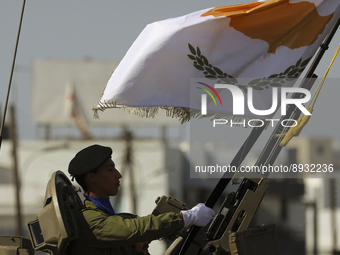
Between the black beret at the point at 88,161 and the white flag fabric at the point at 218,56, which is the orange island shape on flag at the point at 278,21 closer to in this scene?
the white flag fabric at the point at 218,56

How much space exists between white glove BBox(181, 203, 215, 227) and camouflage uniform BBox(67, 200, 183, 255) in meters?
0.08

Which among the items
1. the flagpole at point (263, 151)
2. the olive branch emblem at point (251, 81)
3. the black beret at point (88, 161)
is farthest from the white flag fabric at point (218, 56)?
the black beret at point (88, 161)

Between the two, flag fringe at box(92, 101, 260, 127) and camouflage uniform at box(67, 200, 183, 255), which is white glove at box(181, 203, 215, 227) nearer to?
camouflage uniform at box(67, 200, 183, 255)

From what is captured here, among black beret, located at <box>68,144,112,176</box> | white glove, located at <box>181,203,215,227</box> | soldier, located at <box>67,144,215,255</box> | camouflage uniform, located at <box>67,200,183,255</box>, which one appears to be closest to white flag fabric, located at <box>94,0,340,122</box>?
black beret, located at <box>68,144,112,176</box>

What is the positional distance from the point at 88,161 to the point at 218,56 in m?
1.46

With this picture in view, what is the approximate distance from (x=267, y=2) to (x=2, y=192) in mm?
30199

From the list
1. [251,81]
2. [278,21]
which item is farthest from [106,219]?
[278,21]

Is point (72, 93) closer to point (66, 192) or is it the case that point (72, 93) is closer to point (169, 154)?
point (169, 154)

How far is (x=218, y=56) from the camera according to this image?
476 cm

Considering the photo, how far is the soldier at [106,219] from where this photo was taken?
12.1 feet

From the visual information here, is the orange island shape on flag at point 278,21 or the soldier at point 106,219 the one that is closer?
the soldier at point 106,219

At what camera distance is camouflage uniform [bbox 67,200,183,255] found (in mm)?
3695

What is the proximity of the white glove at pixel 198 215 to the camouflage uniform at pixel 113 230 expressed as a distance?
0.08m

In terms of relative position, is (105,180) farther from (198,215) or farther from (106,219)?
(198,215)
